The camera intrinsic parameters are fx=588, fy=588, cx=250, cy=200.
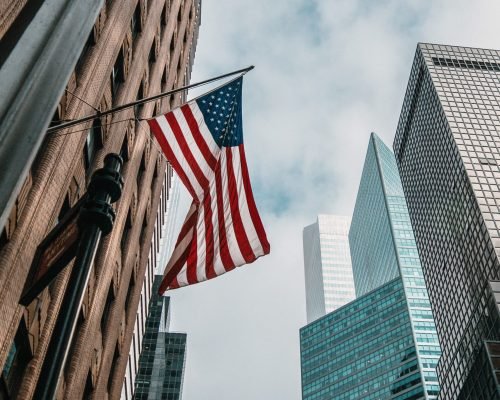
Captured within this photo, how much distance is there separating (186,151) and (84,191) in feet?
16.1

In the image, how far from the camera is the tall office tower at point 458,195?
3403 inches

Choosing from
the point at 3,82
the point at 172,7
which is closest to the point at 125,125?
the point at 172,7

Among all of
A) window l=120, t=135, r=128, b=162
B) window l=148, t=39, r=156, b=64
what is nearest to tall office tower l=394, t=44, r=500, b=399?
window l=148, t=39, r=156, b=64

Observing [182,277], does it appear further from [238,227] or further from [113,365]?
[113,365]

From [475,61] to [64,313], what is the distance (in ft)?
460

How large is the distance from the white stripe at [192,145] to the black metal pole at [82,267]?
674cm

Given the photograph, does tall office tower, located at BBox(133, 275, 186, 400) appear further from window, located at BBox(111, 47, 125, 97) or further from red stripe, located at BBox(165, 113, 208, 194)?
red stripe, located at BBox(165, 113, 208, 194)

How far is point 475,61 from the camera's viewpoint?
13162 centimetres

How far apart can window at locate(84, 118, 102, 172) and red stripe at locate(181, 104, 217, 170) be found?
4.92m

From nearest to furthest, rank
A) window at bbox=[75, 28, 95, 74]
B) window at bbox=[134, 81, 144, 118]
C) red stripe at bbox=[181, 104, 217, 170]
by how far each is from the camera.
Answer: red stripe at bbox=[181, 104, 217, 170] → window at bbox=[75, 28, 95, 74] → window at bbox=[134, 81, 144, 118]

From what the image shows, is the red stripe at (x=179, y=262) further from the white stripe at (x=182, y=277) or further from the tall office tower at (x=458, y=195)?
the tall office tower at (x=458, y=195)

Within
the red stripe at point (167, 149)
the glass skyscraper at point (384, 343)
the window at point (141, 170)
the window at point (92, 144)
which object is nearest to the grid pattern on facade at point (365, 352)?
the glass skyscraper at point (384, 343)

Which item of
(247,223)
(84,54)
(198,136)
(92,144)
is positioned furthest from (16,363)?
(84,54)

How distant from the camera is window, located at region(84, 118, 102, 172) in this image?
17.9 meters
